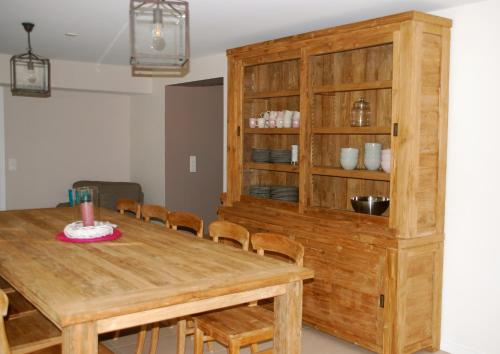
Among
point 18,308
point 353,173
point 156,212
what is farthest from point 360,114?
point 18,308

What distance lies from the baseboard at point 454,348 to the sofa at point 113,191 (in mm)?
4007

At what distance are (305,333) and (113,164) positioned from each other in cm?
393

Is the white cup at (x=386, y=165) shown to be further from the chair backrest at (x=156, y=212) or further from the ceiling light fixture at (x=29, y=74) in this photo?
the ceiling light fixture at (x=29, y=74)

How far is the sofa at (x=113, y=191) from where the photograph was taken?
20.3ft

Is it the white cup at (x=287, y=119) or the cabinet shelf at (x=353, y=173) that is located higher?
the white cup at (x=287, y=119)

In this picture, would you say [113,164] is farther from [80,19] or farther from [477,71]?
[477,71]

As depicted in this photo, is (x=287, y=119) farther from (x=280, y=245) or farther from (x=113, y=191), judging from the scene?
(x=113, y=191)

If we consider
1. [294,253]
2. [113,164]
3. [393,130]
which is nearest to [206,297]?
[294,253]

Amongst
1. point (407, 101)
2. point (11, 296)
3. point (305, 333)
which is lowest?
point (305, 333)

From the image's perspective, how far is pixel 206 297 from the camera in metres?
2.12

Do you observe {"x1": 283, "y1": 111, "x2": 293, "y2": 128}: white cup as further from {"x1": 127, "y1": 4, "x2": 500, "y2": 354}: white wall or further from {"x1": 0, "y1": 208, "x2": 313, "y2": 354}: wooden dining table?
{"x1": 0, "y1": 208, "x2": 313, "y2": 354}: wooden dining table

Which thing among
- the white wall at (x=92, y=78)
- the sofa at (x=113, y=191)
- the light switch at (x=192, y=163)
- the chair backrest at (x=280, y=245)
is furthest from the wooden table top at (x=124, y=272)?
the light switch at (x=192, y=163)

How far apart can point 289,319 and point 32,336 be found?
1180 mm

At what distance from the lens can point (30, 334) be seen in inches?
96.2
